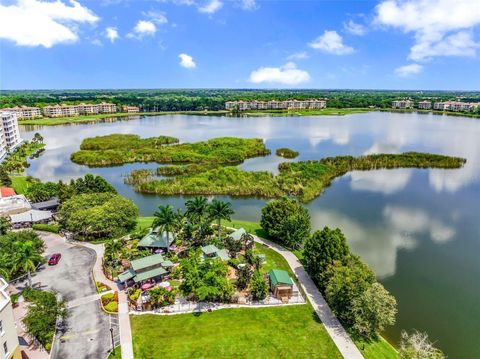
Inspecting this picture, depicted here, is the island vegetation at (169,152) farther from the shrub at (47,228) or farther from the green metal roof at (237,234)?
the green metal roof at (237,234)

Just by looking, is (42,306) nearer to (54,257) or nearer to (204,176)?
(54,257)

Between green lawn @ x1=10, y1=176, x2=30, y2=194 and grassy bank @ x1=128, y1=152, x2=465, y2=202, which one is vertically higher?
grassy bank @ x1=128, y1=152, x2=465, y2=202

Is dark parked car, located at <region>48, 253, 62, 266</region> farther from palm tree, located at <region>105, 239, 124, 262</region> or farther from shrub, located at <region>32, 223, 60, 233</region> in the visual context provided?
shrub, located at <region>32, 223, 60, 233</region>

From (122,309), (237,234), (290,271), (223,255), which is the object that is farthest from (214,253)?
(122,309)

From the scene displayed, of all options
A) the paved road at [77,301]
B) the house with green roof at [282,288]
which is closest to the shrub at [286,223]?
the house with green roof at [282,288]

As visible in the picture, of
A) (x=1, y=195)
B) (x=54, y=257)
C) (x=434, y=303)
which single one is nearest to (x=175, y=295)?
(x=54, y=257)

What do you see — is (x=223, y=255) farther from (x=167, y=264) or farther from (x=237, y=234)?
(x=167, y=264)

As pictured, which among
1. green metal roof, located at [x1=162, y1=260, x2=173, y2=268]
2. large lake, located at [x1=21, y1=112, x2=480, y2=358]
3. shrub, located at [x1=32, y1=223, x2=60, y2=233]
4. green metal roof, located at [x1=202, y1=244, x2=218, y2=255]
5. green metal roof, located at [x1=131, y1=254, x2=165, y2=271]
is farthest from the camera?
shrub, located at [x1=32, y1=223, x2=60, y2=233]

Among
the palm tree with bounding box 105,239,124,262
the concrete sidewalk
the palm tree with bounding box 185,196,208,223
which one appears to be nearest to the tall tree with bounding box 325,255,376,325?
the concrete sidewalk
